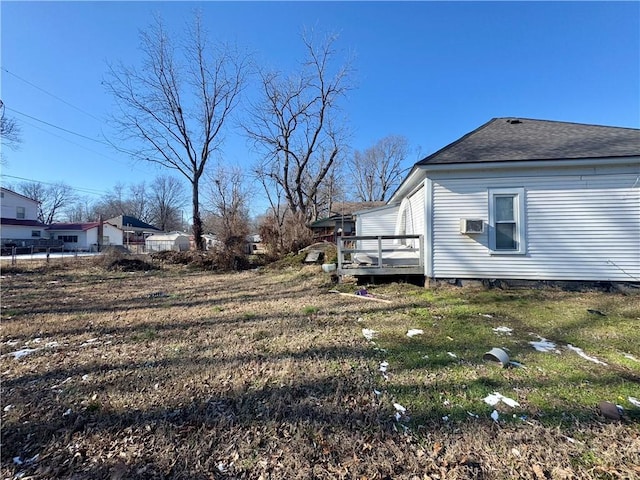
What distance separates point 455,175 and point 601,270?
385 cm

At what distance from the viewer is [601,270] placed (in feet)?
21.4

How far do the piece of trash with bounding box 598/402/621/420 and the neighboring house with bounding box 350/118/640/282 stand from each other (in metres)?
4.83

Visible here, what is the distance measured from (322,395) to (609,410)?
2.27m

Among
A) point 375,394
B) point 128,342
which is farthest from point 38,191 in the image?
point 375,394

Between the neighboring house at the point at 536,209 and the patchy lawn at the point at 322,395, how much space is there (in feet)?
5.56

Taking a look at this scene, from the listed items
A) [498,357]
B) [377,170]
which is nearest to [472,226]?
[498,357]

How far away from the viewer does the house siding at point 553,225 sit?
21.1 feet

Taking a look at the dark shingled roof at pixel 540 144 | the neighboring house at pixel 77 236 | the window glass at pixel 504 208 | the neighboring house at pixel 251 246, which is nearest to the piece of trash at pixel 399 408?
the dark shingled roof at pixel 540 144

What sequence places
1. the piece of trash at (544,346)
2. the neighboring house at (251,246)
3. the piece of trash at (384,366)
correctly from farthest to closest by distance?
the neighboring house at (251,246) < the piece of trash at (544,346) < the piece of trash at (384,366)

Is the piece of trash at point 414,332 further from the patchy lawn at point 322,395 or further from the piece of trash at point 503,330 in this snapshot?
the piece of trash at point 503,330

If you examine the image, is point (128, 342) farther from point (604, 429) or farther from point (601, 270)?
point (601, 270)

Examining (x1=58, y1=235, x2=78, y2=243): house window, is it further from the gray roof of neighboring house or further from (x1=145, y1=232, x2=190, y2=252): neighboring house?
(x1=145, y1=232, x2=190, y2=252): neighboring house

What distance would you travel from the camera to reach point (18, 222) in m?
28.9

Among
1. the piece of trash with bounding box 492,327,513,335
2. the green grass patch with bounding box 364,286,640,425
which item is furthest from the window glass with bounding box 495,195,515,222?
the piece of trash with bounding box 492,327,513,335
